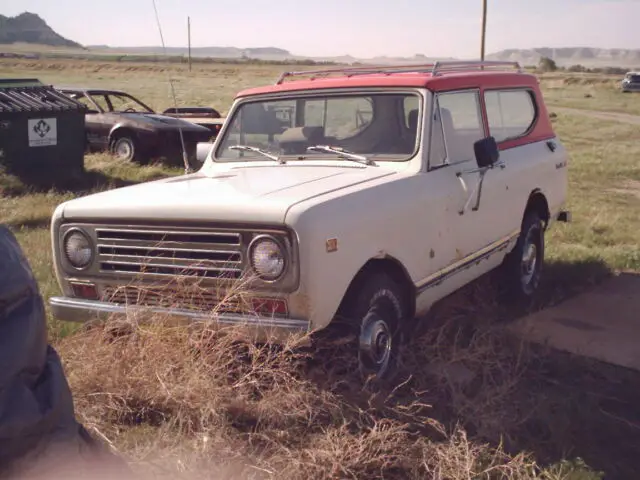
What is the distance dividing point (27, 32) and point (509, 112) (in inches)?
6639

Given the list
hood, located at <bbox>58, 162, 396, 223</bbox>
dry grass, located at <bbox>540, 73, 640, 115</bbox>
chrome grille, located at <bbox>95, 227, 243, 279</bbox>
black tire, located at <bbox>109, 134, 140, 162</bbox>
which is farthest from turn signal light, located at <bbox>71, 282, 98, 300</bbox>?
dry grass, located at <bbox>540, 73, 640, 115</bbox>

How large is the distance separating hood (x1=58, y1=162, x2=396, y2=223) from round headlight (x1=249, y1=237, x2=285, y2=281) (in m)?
0.11

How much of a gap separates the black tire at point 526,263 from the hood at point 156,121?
737 centimetres

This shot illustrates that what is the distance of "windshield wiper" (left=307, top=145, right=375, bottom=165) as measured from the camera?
16.0 feet

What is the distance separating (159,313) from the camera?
396 centimetres

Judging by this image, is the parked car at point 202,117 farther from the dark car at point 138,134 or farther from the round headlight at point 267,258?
the round headlight at point 267,258

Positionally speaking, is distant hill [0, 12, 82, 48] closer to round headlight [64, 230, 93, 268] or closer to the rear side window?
the rear side window

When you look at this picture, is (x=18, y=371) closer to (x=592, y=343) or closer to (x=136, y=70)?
(x=592, y=343)

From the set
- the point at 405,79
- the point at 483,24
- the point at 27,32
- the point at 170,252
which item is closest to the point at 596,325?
the point at 405,79

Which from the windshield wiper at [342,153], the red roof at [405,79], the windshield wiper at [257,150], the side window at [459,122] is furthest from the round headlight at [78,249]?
the side window at [459,122]

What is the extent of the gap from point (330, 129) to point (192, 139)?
25.9 feet

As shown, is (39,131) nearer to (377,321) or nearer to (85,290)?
(85,290)

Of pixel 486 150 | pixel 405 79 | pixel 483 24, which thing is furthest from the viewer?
pixel 483 24

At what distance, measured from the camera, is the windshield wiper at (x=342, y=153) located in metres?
4.87
